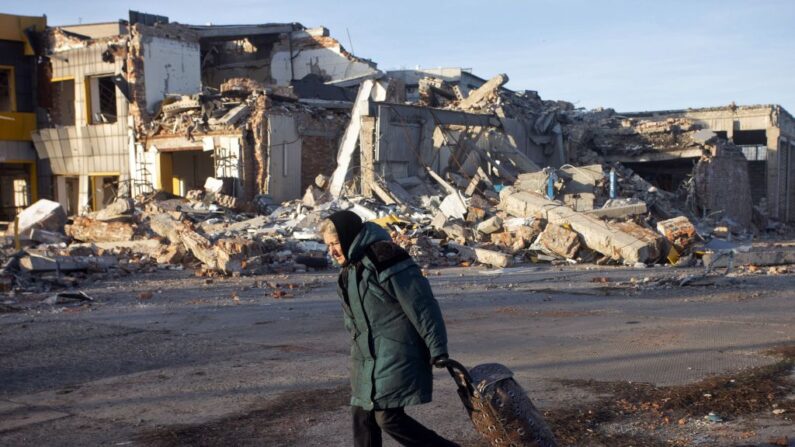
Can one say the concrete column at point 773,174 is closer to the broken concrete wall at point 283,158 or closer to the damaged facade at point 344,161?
the damaged facade at point 344,161

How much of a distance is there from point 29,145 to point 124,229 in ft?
39.7

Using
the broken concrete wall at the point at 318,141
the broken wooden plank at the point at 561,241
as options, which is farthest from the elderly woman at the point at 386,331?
the broken concrete wall at the point at 318,141

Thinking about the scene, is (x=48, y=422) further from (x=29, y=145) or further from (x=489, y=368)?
(x=29, y=145)

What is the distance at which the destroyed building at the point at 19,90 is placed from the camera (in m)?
27.6

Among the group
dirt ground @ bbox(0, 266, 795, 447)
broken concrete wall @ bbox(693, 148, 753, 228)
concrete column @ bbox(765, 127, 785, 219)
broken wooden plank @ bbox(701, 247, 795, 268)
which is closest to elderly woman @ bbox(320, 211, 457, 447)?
dirt ground @ bbox(0, 266, 795, 447)

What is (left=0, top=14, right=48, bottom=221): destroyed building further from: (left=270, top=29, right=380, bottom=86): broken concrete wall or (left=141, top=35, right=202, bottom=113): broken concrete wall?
(left=270, top=29, right=380, bottom=86): broken concrete wall

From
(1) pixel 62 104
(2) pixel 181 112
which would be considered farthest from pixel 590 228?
(1) pixel 62 104

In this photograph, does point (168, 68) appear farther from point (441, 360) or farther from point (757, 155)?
point (441, 360)

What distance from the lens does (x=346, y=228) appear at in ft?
12.7

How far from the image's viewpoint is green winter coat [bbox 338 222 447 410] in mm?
3695

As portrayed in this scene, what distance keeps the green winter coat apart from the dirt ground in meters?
1.32

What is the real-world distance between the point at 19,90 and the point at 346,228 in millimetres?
27690

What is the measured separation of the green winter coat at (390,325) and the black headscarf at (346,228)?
30 millimetres

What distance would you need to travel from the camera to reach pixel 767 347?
7.38m
